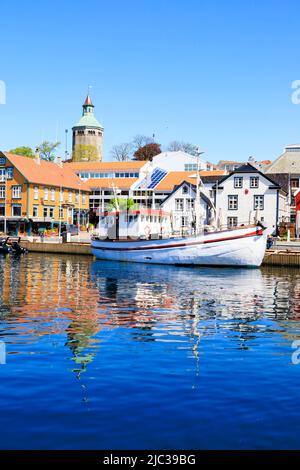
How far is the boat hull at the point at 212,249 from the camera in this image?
49.9m

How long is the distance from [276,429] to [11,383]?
5.91 m

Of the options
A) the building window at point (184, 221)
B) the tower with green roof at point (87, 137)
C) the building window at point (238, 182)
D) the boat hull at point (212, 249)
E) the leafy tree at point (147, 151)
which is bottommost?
the boat hull at point (212, 249)

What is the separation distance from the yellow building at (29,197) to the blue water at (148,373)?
55.5 meters

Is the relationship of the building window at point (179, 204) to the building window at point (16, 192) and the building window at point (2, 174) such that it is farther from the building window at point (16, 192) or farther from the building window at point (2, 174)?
the building window at point (2, 174)

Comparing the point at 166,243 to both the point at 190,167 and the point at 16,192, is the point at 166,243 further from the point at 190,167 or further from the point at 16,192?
the point at 190,167

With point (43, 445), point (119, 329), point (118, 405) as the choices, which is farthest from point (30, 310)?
point (43, 445)

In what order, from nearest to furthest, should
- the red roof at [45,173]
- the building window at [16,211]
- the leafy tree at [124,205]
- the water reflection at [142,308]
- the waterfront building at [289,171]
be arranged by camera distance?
the water reflection at [142,308] < the leafy tree at [124,205] < the building window at [16,211] < the red roof at [45,173] < the waterfront building at [289,171]

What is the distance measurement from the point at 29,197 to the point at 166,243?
34714 millimetres

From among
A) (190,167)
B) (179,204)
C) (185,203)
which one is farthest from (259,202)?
(190,167)

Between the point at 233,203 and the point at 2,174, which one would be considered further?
the point at 2,174

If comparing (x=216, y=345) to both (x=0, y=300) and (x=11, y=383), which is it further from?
(x=0, y=300)

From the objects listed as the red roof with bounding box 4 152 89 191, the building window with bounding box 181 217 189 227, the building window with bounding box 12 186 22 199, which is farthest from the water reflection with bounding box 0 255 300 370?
the red roof with bounding box 4 152 89 191

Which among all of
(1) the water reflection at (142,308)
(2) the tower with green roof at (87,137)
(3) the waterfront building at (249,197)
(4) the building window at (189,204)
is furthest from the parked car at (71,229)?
(2) the tower with green roof at (87,137)

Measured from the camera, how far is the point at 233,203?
245ft
